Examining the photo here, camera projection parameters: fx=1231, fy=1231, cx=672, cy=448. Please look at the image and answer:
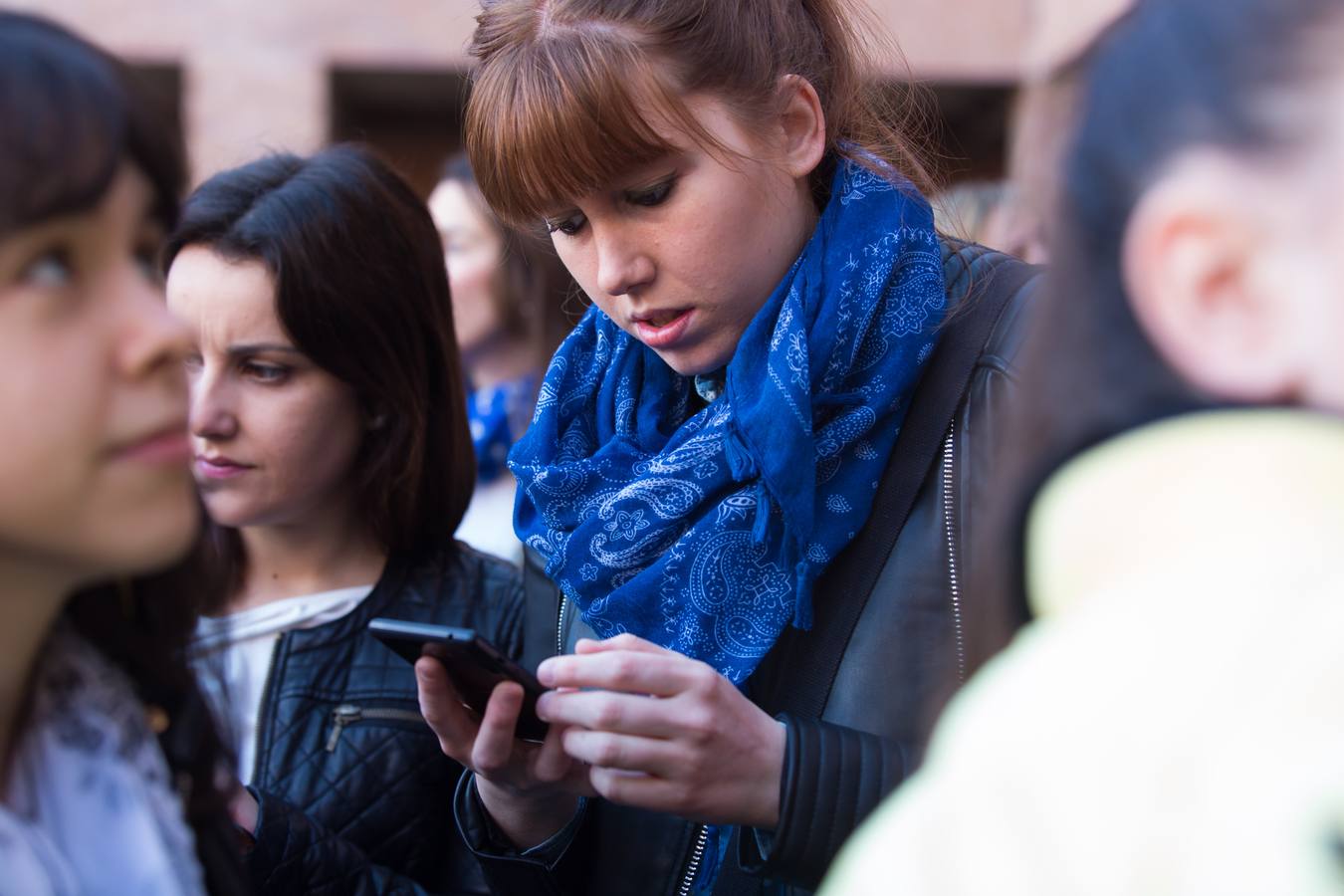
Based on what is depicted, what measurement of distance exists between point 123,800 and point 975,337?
1.16 metres

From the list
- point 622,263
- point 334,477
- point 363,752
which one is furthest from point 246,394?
point 622,263

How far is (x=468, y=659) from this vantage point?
146 centimetres

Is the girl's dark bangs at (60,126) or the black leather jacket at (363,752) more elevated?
the girl's dark bangs at (60,126)

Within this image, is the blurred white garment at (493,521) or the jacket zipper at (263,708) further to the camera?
the blurred white garment at (493,521)

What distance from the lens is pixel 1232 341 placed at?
2.11 ft

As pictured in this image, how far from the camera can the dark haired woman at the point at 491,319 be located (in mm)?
3414

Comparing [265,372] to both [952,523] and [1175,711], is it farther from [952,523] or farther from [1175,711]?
[1175,711]

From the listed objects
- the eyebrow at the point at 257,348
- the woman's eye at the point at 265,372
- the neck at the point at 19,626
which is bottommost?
the woman's eye at the point at 265,372

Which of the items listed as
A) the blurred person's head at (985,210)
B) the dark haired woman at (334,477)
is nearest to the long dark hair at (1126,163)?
the dark haired woman at (334,477)

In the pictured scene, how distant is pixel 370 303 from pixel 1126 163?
1.68 metres

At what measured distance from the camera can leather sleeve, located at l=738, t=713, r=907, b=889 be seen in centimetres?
143

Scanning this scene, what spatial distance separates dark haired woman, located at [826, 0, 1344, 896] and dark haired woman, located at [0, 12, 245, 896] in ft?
1.88

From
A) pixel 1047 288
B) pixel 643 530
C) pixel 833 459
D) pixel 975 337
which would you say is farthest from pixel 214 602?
pixel 1047 288

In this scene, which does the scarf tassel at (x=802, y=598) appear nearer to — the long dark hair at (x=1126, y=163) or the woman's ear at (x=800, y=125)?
the woman's ear at (x=800, y=125)
